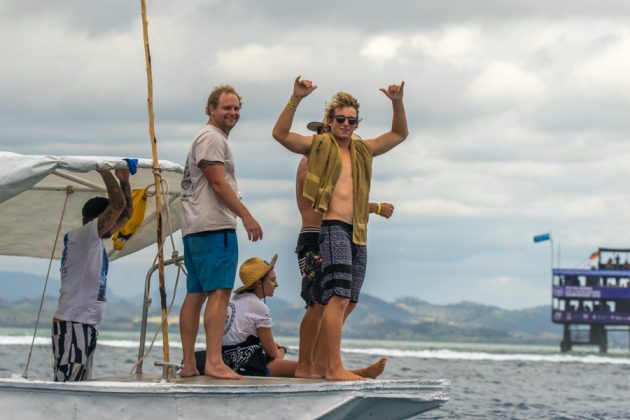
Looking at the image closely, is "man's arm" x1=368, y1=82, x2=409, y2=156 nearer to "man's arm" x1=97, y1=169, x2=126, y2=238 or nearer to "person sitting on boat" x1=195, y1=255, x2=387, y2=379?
"person sitting on boat" x1=195, y1=255, x2=387, y2=379

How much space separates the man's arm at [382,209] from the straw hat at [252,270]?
134 centimetres

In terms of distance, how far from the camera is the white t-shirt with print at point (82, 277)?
8445 mm

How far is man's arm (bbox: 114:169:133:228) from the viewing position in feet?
27.5

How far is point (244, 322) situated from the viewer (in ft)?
30.1

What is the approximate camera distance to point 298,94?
25.5ft

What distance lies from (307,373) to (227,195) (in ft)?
4.96

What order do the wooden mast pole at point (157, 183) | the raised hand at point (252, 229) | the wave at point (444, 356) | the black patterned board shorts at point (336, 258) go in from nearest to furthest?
the raised hand at point (252, 229)
the black patterned board shorts at point (336, 258)
the wooden mast pole at point (157, 183)
the wave at point (444, 356)

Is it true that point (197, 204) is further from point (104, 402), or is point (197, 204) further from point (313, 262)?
point (104, 402)

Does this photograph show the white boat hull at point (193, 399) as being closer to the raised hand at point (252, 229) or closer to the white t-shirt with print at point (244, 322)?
the raised hand at point (252, 229)

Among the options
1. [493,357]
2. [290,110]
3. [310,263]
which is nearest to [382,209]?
[310,263]

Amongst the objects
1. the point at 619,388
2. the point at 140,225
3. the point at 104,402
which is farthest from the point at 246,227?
the point at 619,388

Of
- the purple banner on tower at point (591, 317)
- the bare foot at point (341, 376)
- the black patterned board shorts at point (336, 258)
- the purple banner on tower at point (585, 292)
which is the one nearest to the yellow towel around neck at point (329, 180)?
the black patterned board shorts at point (336, 258)

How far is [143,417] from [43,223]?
2.74m

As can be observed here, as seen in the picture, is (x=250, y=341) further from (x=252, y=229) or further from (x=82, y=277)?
(x=252, y=229)
